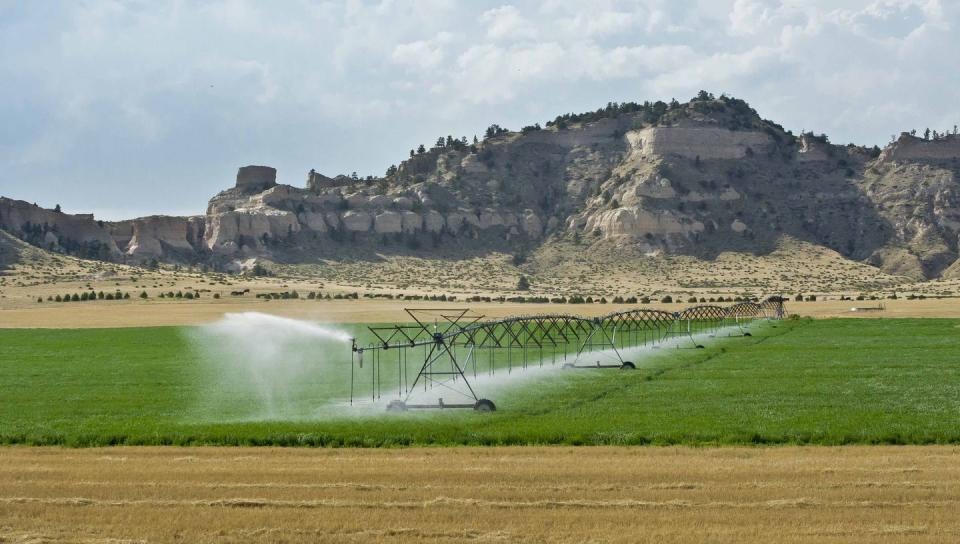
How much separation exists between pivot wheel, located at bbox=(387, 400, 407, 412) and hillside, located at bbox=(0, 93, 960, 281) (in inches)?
5554

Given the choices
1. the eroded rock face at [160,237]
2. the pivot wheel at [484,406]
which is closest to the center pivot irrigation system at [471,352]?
the pivot wheel at [484,406]

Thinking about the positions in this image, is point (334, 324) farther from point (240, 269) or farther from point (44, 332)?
point (240, 269)

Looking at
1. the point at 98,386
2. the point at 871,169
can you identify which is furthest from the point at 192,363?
the point at 871,169

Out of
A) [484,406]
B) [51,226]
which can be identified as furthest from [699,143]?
[484,406]

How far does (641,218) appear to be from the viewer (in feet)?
577

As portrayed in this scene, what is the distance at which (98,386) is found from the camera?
40.4 metres

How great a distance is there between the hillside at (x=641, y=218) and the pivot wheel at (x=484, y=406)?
14070 centimetres

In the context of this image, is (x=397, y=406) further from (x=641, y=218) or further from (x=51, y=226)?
(x=51, y=226)

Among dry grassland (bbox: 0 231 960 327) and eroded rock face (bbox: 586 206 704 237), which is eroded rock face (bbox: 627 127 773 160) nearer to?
eroded rock face (bbox: 586 206 704 237)

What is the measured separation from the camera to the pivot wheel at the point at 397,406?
1237 inches

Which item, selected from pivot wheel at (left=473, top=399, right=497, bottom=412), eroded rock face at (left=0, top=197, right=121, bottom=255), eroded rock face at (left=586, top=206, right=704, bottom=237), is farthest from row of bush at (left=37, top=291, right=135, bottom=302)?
pivot wheel at (left=473, top=399, right=497, bottom=412)

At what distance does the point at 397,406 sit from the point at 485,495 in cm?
1215

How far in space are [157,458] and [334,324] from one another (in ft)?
192

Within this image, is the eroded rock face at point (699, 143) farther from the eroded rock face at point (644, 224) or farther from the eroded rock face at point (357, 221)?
the eroded rock face at point (357, 221)
